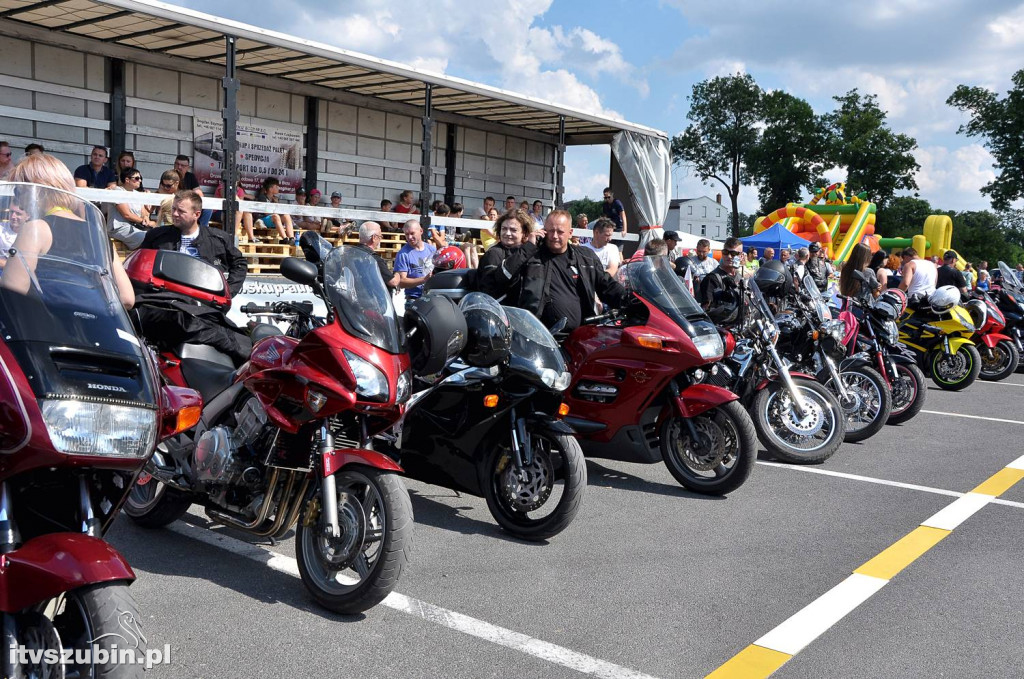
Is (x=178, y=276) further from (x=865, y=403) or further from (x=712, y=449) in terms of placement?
(x=865, y=403)

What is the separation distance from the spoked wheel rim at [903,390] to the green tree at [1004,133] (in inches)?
2140

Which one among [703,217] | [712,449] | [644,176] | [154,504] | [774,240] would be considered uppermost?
[703,217]

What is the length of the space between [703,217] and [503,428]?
357 feet

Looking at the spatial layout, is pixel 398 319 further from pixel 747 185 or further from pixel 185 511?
pixel 747 185

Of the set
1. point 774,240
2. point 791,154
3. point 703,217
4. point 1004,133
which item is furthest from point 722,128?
point 774,240

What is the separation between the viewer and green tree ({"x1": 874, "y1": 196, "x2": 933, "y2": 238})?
70.9 meters

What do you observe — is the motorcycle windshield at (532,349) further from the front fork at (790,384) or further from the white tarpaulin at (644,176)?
the white tarpaulin at (644,176)

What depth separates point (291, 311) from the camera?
13.3ft

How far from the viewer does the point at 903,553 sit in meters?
4.90

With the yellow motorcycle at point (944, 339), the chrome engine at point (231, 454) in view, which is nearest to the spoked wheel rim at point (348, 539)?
the chrome engine at point (231, 454)

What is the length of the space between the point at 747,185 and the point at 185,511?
242ft

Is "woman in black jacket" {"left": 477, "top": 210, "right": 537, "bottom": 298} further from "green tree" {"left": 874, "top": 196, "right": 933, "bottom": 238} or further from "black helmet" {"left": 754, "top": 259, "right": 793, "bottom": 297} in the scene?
"green tree" {"left": 874, "top": 196, "right": 933, "bottom": 238}

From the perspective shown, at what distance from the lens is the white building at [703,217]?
353 feet

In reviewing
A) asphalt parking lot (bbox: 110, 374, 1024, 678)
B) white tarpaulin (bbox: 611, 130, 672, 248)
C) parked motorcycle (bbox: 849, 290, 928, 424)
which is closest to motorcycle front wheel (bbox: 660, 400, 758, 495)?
asphalt parking lot (bbox: 110, 374, 1024, 678)
